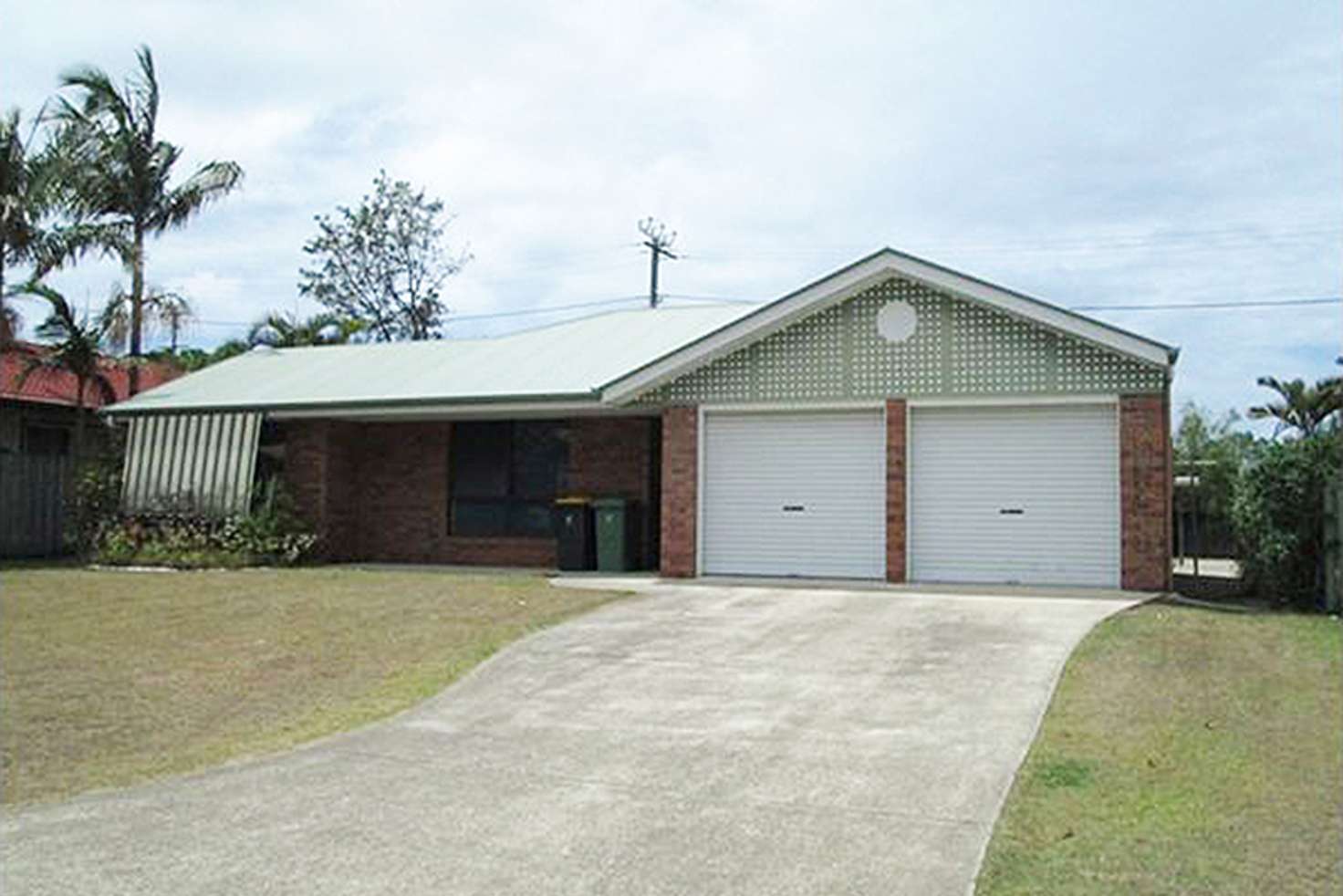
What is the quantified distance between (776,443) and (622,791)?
10327 millimetres

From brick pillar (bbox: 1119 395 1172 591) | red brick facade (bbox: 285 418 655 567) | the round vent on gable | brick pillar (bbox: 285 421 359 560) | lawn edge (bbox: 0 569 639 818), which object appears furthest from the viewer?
brick pillar (bbox: 285 421 359 560)

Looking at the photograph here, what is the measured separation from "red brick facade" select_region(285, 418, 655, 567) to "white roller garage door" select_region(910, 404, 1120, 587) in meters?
5.39

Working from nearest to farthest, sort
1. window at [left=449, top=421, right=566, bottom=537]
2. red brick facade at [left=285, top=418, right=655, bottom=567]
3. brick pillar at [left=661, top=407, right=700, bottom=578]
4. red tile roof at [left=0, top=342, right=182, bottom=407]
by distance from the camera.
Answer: brick pillar at [left=661, top=407, right=700, bottom=578] → red brick facade at [left=285, top=418, right=655, bottom=567] → window at [left=449, top=421, right=566, bottom=537] → red tile roof at [left=0, top=342, right=182, bottom=407]

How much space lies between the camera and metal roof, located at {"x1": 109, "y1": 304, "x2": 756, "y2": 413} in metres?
18.8

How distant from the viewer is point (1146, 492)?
14727 millimetres

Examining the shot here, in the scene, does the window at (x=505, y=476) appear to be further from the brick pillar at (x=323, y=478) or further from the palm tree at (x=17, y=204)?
the palm tree at (x=17, y=204)

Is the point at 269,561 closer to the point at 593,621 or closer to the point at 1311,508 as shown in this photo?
the point at 593,621

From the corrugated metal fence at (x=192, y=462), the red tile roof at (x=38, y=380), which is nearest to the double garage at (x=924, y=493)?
the corrugated metal fence at (x=192, y=462)

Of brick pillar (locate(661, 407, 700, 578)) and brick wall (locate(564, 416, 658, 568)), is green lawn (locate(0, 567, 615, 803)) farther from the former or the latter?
brick wall (locate(564, 416, 658, 568))

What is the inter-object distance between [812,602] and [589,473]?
246 inches

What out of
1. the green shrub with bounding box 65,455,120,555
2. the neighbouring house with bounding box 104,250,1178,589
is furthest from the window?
the green shrub with bounding box 65,455,120,555

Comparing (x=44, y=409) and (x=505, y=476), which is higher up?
(x=44, y=409)

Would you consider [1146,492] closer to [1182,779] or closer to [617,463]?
[617,463]

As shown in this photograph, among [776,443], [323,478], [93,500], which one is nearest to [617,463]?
[776,443]
